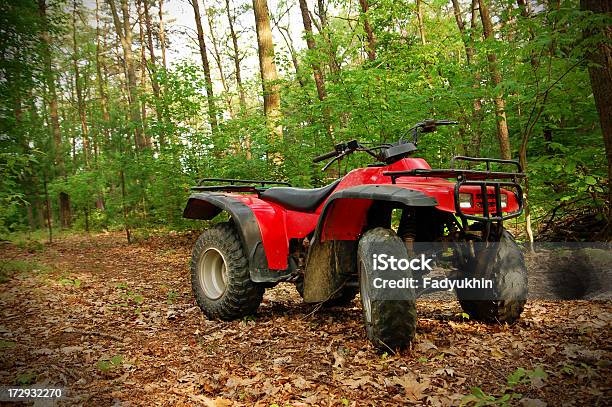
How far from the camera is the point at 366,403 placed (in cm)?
240

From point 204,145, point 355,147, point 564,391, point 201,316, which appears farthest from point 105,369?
point 204,145

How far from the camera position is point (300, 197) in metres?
4.03

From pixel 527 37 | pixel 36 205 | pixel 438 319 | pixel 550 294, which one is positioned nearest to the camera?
pixel 438 319

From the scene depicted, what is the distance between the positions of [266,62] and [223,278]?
273 inches

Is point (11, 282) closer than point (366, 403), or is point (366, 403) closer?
point (366, 403)

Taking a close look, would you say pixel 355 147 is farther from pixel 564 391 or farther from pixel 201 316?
pixel 201 316

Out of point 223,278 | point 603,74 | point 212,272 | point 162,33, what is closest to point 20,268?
point 212,272

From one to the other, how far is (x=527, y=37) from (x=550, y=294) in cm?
285

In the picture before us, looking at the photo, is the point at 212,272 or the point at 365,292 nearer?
the point at 365,292

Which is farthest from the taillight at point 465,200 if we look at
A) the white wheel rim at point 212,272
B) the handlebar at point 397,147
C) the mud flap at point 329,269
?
the white wheel rim at point 212,272

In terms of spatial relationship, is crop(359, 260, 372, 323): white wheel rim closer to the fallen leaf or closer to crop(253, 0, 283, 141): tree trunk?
the fallen leaf

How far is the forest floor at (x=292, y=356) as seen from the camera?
2.48m

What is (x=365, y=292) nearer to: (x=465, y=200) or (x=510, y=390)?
(x=465, y=200)

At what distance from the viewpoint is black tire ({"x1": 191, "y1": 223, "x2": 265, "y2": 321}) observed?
4.24 m
